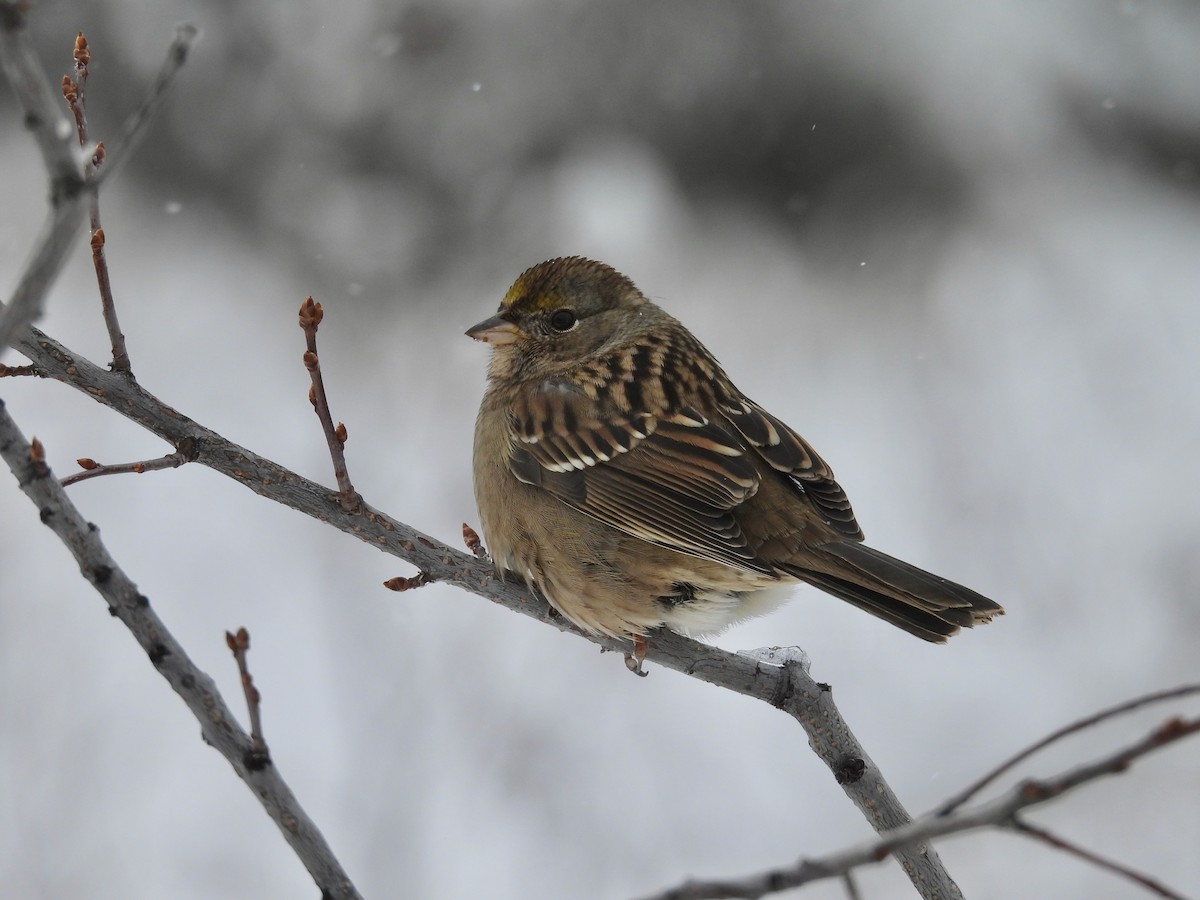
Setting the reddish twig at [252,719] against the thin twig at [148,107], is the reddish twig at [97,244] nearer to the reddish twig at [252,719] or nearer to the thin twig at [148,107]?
the reddish twig at [252,719]

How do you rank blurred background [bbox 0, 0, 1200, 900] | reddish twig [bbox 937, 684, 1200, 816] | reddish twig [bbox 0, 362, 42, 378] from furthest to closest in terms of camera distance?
blurred background [bbox 0, 0, 1200, 900] → reddish twig [bbox 0, 362, 42, 378] → reddish twig [bbox 937, 684, 1200, 816]

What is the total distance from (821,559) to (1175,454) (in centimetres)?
495

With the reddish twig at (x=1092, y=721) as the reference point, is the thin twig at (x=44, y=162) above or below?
above

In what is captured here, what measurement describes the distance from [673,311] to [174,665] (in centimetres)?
661

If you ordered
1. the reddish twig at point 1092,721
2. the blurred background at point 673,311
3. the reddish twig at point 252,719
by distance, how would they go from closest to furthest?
the reddish twig at point 1092,721, the reddish twig at point 252,719, the blurred background at point 673,311

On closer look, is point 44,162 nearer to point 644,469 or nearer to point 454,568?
point 454,568

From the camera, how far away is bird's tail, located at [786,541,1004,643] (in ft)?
9.43

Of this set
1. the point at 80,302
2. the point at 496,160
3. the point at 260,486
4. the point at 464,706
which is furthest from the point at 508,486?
the point at 80,302

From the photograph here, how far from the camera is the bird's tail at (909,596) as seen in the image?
9.43ft

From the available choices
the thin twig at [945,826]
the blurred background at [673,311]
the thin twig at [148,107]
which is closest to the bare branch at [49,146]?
the thin twig at [148,107]

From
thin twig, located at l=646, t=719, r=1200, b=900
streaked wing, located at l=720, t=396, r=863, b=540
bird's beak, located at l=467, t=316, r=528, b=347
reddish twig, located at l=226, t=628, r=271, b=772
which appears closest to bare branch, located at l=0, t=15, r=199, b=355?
reddish twig, located at l=226, t=628, r=271, b=772

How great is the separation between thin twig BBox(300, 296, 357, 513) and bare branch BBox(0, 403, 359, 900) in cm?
53

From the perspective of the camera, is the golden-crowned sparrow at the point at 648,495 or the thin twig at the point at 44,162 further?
the golden-crowned sparrow at the point at 648,495

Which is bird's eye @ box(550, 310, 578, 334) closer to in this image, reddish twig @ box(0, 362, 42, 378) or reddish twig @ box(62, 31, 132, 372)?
reddish twig @ box(62, 31, 132, 372)
